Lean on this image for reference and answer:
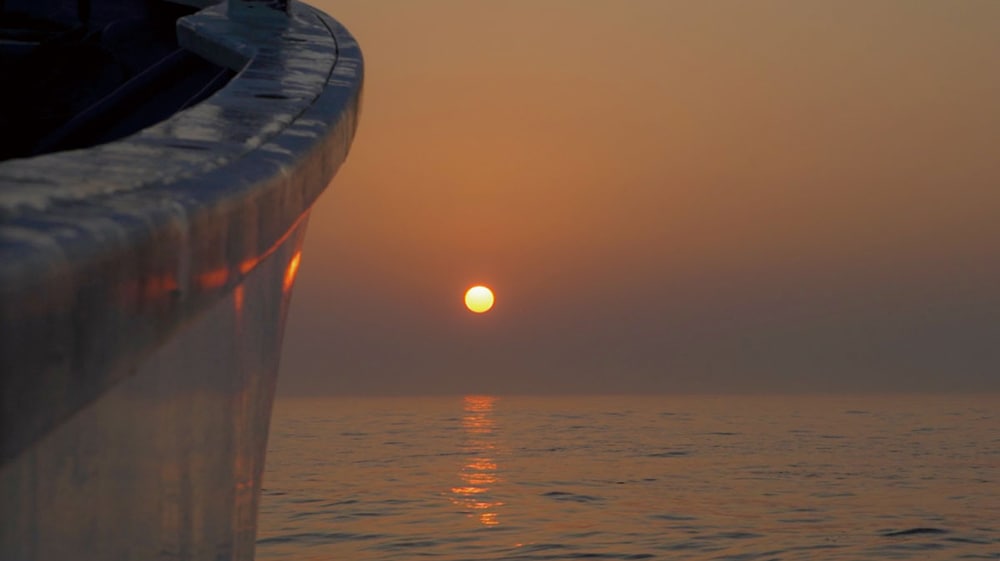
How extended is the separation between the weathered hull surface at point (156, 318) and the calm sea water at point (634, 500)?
14.4m

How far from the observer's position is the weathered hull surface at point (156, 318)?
1142mm

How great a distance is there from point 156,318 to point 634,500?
25.3 meters

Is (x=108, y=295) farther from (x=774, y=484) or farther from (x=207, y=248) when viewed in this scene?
(x=774, y=484)

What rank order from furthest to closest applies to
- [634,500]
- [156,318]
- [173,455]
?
[634,500] < [173,455] < [156,318]

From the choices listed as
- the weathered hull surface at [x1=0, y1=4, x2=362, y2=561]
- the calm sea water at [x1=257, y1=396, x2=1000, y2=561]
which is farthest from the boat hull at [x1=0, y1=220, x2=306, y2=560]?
the calm sea water at [x1=257, y1=396, x2=1000, y2=561]

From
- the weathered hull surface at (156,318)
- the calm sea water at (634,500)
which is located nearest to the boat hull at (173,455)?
the weathered hull surface at (156,318)

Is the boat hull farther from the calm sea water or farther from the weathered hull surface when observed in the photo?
the calm sea water

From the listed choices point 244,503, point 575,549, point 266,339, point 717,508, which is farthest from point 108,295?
point 717,508

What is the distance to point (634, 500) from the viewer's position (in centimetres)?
2608

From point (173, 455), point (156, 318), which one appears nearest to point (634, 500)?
point (173, 455)

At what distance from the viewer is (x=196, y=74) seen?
12.8ft

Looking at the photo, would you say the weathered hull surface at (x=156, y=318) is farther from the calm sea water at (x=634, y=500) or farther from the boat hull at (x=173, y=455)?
the calm sea water at (x=634, y=500)

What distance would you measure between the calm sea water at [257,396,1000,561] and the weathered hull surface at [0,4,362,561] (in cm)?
1441

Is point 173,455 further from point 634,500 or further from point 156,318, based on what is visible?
point 634,500
